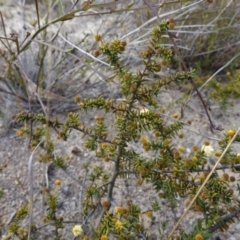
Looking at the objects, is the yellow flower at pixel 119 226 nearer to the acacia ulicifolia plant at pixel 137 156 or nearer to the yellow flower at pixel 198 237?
the acacia ulicifolia plant at pixel 137 156

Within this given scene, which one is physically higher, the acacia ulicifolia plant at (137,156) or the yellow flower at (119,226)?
the acacia ulicifolia plant at (137,156)

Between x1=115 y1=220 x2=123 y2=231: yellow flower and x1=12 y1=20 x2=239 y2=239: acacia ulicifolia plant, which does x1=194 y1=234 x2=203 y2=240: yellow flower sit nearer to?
x1=12 y1=20 x2=239 y2=239: acacia ulicifolia plant

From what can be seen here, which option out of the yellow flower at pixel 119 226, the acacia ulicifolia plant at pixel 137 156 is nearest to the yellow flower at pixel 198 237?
the acacia ulicifolia plant at pixel 137 156

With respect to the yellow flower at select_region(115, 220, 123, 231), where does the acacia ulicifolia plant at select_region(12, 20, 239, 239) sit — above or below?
above

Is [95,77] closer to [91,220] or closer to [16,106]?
[16,106]

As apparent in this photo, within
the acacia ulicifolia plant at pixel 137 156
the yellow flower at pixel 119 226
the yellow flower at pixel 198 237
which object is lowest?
the yellow flower at pixel 198 237

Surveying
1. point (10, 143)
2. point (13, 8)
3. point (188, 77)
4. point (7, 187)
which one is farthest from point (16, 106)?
point (13, 8)

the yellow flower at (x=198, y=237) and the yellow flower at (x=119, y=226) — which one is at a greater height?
the yellow flower at (x=119, y=226)

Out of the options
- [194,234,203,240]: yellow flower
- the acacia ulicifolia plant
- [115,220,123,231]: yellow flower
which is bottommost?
[194,234,203,240]: yellow flower

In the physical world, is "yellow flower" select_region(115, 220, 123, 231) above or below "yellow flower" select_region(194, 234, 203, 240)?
above

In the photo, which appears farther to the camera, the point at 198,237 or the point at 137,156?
the point at 137,156

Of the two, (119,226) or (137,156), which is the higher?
(137,156)

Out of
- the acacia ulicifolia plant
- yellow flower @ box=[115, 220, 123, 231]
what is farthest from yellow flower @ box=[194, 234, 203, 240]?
yellow flower @ box=[115, 220, 123, 231]
